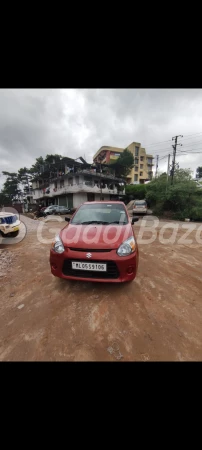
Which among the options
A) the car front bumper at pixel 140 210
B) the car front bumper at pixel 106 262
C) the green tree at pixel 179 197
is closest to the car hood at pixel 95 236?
the car front bumper at pixel 106 262

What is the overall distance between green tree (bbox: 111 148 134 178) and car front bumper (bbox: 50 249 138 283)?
28617 millimetres

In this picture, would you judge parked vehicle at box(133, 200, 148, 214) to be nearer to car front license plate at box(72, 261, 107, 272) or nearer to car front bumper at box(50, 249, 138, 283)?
car front bumper at box(50, 249, 138, 283)

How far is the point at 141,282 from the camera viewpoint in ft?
9.22

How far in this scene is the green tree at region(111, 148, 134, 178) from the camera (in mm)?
28031

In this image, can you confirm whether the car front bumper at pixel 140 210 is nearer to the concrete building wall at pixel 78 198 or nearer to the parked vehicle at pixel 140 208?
the parked vehicle at pixel 140 208

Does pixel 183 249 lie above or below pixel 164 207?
below

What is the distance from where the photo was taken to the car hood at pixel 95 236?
2302mm

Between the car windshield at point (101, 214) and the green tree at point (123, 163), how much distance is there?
27.0 metres

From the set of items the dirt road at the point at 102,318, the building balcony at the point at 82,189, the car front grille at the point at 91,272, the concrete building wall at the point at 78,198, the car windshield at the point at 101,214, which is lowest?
Answer: the dirt road at the point at 102,318
